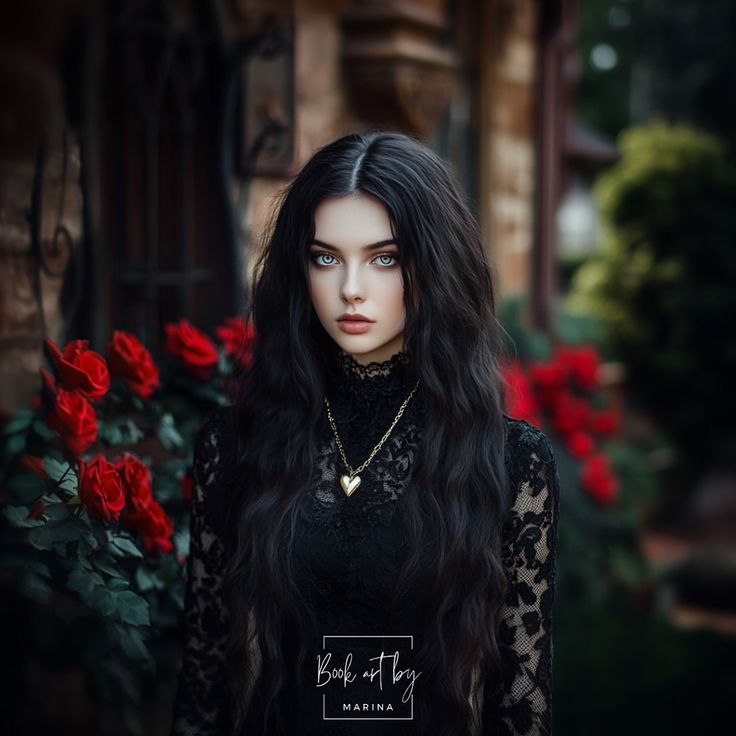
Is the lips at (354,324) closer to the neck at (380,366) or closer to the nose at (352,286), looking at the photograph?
the nose at (352,286)

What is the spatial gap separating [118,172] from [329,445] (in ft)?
4.90

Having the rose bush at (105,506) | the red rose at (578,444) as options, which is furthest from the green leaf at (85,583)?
the red rose at (578,444)

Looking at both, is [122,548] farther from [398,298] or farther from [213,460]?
[398,298]

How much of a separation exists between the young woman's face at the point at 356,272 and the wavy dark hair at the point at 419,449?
20 mm

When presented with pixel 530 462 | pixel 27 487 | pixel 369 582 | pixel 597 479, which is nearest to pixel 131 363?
pixel 27 487

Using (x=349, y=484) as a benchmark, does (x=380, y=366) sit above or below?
above

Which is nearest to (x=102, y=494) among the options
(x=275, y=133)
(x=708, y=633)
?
(x=275, y=133)

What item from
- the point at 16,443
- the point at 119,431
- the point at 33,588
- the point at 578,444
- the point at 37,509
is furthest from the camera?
the point at 578,444

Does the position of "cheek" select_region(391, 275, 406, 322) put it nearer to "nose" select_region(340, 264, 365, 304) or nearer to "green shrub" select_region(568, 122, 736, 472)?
"nose" select_region(340, 264, 365, 304)

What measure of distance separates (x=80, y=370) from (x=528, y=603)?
34.3 inches

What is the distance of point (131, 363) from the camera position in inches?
83.1

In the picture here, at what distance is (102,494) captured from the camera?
1.75 m

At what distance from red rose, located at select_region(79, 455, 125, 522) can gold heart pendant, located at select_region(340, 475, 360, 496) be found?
0.38 m

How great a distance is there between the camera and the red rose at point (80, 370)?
72.6 inches
